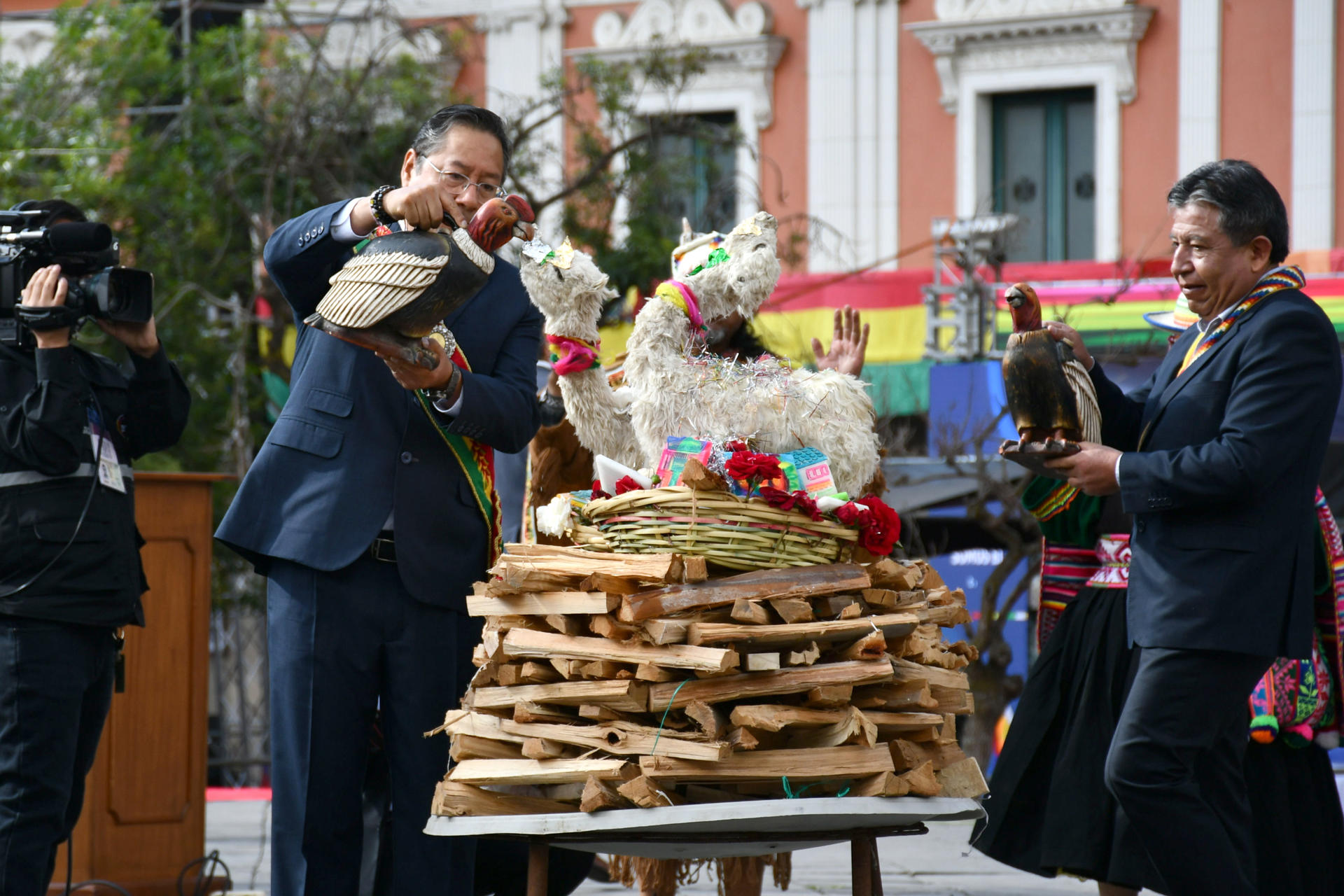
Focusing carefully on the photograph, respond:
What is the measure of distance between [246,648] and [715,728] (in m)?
9.27

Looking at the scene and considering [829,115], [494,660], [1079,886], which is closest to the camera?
[494,660]

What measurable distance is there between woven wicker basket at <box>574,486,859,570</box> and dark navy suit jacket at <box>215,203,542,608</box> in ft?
1.20

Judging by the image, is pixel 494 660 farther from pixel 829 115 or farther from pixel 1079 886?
pixel 829 115

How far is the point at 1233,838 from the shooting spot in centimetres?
338

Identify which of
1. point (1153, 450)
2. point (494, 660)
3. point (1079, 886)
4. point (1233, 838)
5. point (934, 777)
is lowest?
point (1079, 886)

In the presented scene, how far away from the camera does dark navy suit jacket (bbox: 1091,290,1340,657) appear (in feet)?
10.4

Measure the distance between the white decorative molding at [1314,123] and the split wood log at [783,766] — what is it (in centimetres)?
995

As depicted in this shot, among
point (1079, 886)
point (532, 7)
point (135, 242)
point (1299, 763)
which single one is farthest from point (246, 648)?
point (1299, 763)

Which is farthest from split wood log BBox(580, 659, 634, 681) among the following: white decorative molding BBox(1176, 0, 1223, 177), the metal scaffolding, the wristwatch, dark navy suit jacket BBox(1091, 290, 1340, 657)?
white decorative molding BBox(1176, 0, 1223, 177)

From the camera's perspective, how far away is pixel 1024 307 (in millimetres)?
3172

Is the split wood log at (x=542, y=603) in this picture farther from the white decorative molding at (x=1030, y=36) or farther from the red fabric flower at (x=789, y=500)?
the white decorative molding at (x=1030, y=36)

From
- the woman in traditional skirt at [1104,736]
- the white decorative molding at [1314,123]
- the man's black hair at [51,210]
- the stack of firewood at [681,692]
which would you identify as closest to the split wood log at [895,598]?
the stack of firewood at [681,692]

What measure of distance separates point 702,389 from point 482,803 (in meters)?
0.95

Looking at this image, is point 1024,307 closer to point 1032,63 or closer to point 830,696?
point 830,696
